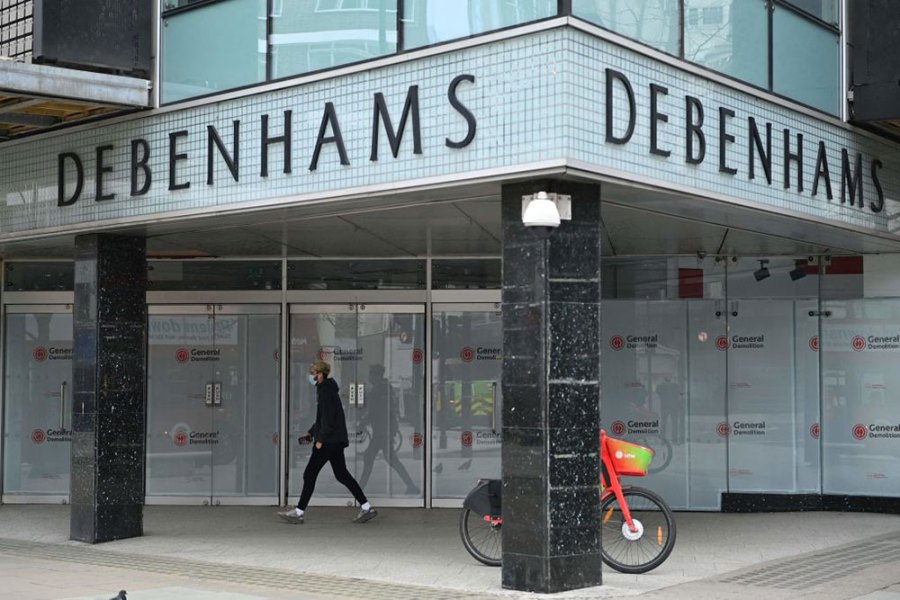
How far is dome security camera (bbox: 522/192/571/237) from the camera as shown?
345 inches

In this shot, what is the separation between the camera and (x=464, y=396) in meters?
14.7

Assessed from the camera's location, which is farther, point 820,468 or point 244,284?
point 244,284

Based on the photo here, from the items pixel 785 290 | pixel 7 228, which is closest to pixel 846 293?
pixel 785 290

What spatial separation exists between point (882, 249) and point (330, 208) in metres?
6.51

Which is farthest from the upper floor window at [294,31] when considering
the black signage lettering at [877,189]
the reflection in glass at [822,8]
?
the black signage lettering at [877,189]

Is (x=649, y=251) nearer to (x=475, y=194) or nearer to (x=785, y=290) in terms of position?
(x=785, y=290)

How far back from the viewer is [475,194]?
9758 mm

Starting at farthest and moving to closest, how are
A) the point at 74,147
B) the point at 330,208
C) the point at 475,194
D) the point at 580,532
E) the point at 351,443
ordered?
the point at 351,443 < the point at 74,147 < the point at 330,208 < the point at 475,194 < the point at 580,532

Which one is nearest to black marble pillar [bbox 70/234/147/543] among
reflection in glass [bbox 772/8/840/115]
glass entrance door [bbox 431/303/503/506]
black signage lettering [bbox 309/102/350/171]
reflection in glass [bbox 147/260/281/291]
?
reflection in glass [bbox 147/260/281/291]

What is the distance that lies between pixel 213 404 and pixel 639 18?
7.95m

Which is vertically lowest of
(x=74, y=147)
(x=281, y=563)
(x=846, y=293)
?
(x=281, y=563)

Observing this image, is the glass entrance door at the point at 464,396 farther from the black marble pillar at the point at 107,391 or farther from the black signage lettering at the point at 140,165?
the black signage lettering at the point at 140,165

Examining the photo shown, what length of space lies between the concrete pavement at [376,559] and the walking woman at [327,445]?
195 millimetres

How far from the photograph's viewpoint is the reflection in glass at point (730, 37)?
10.0m
